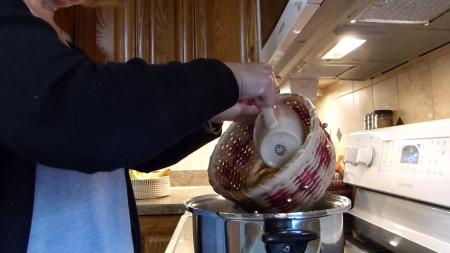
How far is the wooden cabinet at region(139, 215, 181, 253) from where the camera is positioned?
1219 mm

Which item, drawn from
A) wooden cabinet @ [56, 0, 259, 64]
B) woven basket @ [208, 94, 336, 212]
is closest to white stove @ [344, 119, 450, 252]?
woven basket @ [208, 94, 336, 212]

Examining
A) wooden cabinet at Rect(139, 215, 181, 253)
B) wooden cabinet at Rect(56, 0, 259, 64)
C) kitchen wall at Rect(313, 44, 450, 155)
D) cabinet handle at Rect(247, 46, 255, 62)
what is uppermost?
wooden cabinet at Rect(56, 0, 259, 64)

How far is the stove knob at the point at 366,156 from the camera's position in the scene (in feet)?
2.63

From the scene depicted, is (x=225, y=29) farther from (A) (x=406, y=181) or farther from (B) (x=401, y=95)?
(A) (x=406, y=181)

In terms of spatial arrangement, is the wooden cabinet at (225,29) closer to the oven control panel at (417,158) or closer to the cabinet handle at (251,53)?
the cabinet handle at (251,53)

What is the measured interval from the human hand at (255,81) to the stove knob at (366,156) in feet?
1.49

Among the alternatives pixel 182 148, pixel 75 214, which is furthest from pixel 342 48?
pixel 75 214

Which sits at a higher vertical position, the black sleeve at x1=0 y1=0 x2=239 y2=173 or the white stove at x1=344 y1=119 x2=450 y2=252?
the black sleeve at x1=0 y1=0 x2=239 y2=173

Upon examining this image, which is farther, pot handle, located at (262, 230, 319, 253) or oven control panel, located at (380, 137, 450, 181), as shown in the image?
oven control panel, located at (380, 137, 450, 181)

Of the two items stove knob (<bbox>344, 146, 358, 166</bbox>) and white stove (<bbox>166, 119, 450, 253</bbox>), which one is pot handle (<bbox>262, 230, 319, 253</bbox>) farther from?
stove knob (<bbox>344, 146, 358, 166</bbox>)

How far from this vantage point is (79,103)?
291 millimetres

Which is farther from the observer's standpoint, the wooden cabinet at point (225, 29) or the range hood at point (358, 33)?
the wooden cabinet at point (225, 29)

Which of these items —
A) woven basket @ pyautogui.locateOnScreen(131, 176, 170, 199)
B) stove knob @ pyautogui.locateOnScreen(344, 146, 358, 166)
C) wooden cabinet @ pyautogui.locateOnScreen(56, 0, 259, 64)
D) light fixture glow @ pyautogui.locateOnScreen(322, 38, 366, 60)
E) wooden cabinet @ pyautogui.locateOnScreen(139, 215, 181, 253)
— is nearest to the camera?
light fixture glow @ pyautogui.locateOnScreen(322, 38, 366, 60)

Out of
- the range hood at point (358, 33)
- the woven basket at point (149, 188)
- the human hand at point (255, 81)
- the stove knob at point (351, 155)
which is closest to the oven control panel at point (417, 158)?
the stove knob at point (351, 155)
